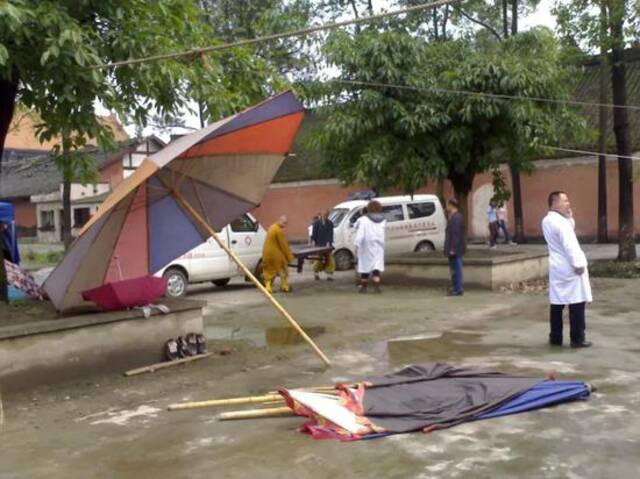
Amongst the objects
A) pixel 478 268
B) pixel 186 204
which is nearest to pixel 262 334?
pixel 186 204

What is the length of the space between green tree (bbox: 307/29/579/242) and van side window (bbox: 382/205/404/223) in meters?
5.30

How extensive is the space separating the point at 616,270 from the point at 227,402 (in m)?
11.3

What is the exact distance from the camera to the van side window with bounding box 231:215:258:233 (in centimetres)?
1550

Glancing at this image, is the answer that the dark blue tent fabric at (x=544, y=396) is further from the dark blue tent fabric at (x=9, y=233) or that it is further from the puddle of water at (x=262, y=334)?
the dark blue tent fabric at (x=9, y=233)

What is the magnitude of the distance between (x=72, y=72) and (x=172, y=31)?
5.45ft

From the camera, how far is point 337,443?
517 cm

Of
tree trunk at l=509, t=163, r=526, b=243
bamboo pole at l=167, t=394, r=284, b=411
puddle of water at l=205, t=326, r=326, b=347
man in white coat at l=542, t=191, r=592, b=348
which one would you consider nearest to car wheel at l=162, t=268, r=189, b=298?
puddle of water at l=205, t=326, r=326, b=347

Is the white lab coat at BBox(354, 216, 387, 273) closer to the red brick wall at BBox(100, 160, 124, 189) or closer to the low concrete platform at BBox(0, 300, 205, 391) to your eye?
the low concrete platform at BBox(0, 300, 205, 391)

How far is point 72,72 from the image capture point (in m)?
6.86

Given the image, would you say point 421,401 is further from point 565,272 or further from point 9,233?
point 9,233

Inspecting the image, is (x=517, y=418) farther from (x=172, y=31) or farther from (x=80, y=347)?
(x=172, y=31)

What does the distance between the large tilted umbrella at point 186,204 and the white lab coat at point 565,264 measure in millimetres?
2712

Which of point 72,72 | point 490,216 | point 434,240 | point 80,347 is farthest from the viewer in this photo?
point 490,216

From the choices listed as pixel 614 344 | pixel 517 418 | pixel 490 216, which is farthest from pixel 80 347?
pixel 490 216
